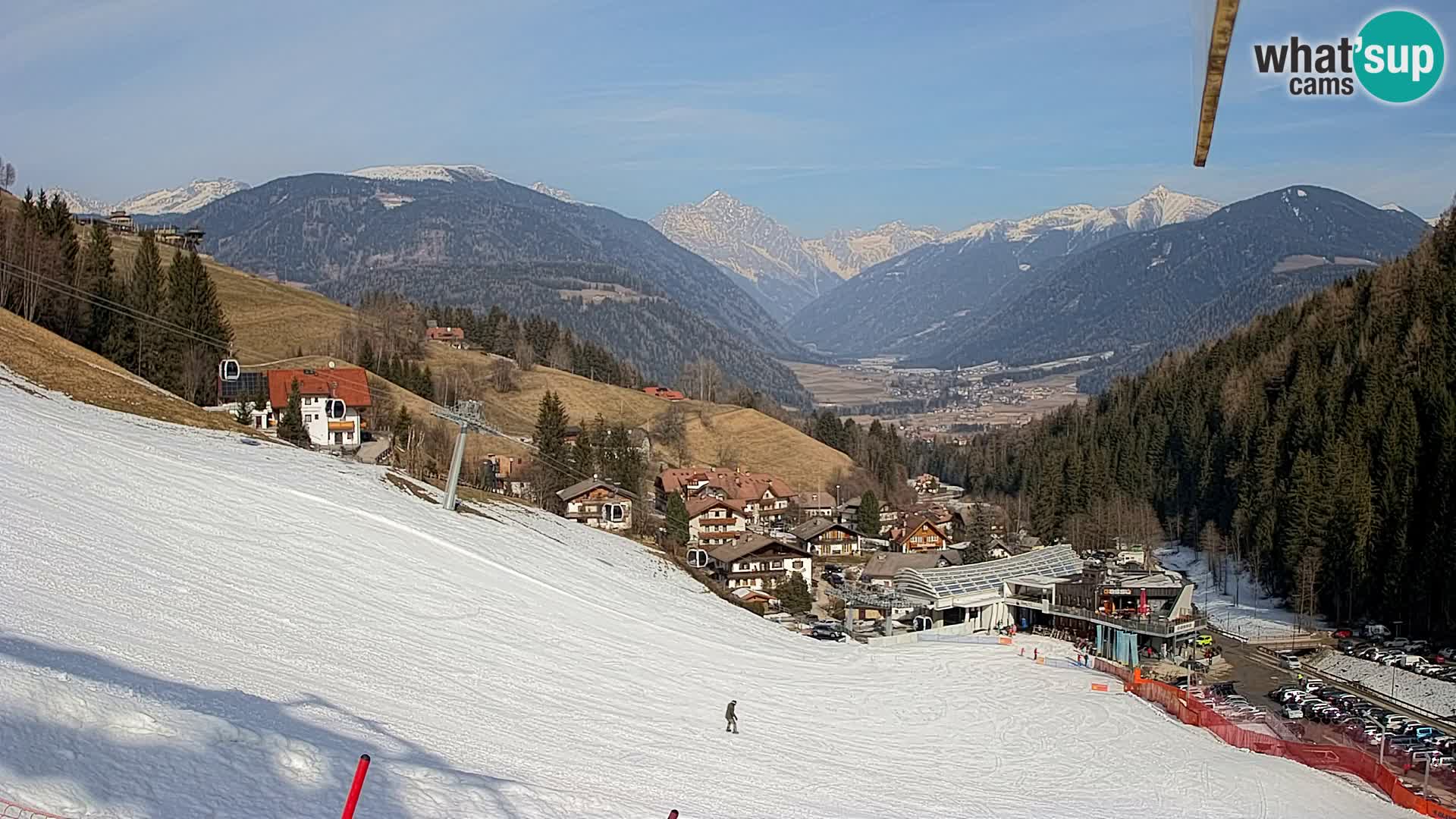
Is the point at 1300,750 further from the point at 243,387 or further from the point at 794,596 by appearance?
the point at 243,387

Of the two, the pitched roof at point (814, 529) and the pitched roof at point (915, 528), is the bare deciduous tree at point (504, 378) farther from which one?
the pitched roof at point (915, 528)

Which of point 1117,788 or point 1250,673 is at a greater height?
point 1117,788

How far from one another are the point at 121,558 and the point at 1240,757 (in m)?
23.8

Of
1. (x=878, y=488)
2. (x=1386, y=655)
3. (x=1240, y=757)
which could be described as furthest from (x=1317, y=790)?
(x=878, y=488)

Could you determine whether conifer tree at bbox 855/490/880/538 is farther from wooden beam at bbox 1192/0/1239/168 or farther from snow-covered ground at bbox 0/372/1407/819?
wooden beam at bbox 1192/0/1239/168

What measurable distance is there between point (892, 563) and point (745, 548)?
9.10 m

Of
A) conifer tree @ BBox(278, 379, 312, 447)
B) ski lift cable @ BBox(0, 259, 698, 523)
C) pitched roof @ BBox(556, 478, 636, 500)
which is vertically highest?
ski lift cable @ BBox(0, 259, 698, 523)

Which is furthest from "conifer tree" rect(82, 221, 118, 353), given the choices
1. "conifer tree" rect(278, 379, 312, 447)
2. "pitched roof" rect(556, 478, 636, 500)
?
"pitched roof" rect(556, 478, 636, 500)

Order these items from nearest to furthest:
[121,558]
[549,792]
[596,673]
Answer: [549,792]
[121,558]
[596,673]

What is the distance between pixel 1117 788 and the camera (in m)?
22.0

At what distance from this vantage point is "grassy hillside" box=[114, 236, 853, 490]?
109 m

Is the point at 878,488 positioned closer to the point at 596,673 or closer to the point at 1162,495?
the point at 1162,495

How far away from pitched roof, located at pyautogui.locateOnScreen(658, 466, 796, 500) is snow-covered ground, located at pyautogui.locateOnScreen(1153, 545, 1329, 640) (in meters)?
31.5

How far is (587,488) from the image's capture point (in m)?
72.8
